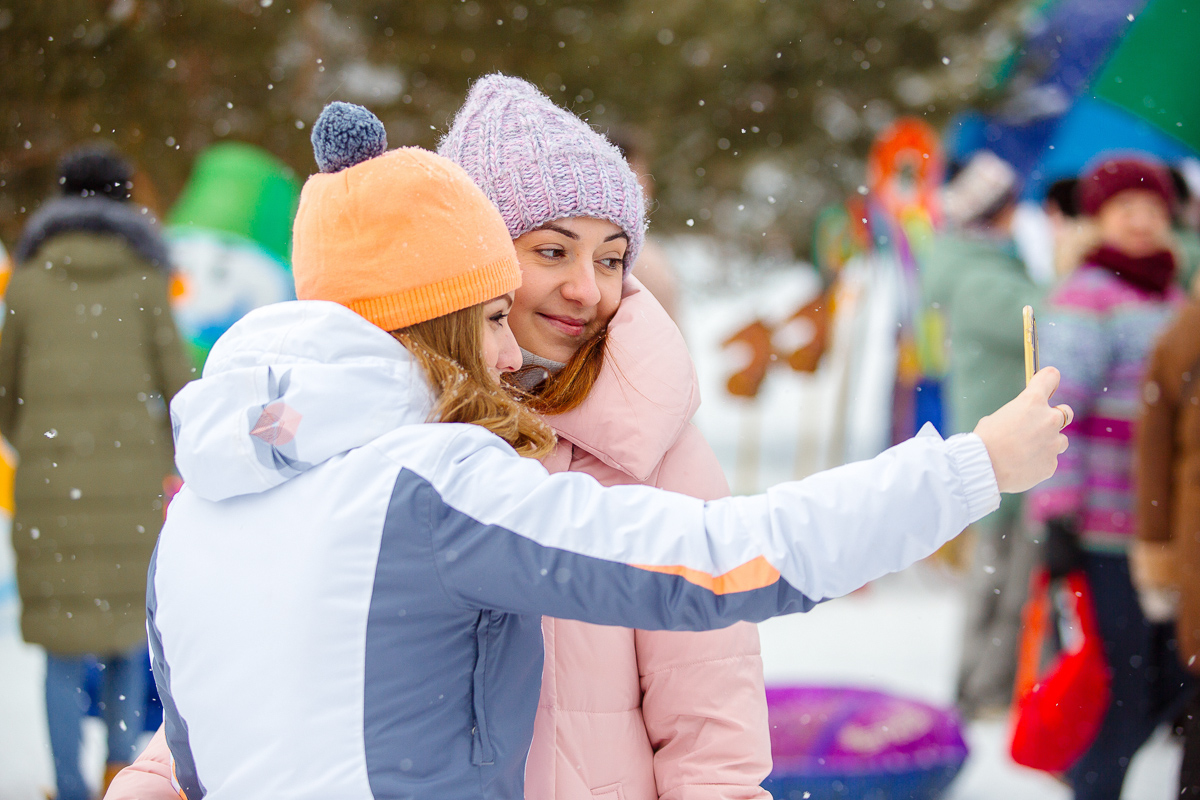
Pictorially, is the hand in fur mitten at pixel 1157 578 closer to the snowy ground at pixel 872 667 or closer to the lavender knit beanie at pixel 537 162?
the snowy ground at pixel 872 667

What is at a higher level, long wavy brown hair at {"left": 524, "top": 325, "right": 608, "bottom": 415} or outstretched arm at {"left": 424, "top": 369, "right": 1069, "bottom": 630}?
long wavy brown hair at {"left": 524, "top": 325, "right": 608, "bottom": 415}

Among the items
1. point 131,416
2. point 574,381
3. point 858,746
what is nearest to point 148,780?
point 574,381

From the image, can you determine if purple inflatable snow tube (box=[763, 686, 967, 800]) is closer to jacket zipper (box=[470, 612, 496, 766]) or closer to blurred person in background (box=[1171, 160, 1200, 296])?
jacket zipper (box=[470, 612, 496, 766])

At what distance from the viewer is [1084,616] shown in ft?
9.82

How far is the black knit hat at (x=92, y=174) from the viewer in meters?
3.14

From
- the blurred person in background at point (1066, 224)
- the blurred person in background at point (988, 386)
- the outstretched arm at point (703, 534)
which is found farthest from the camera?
the blurred person in background at point (988, 386)

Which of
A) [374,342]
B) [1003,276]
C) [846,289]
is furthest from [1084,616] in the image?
[846,289]

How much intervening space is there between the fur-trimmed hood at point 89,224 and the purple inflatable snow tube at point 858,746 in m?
2.45

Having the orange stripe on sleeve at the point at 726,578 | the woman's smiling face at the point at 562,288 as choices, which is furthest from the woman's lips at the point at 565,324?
the orange stripe on sleeve at the point at 726,578

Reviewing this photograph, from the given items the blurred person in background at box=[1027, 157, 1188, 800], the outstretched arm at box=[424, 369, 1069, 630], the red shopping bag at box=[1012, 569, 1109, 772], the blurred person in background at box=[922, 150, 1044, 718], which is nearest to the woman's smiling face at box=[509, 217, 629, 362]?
the outstretched arm at box=[424, 369, 1069, 630]

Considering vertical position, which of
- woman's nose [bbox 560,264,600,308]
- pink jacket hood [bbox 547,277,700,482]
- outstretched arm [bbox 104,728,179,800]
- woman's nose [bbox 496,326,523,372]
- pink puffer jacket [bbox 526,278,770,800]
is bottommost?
outstretched arm [bbox 104,728,179,800]

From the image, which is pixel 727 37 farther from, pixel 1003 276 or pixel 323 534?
pixel 323 534

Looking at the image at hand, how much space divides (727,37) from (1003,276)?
4.58 metres

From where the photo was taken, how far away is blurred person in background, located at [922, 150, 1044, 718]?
153 inches
